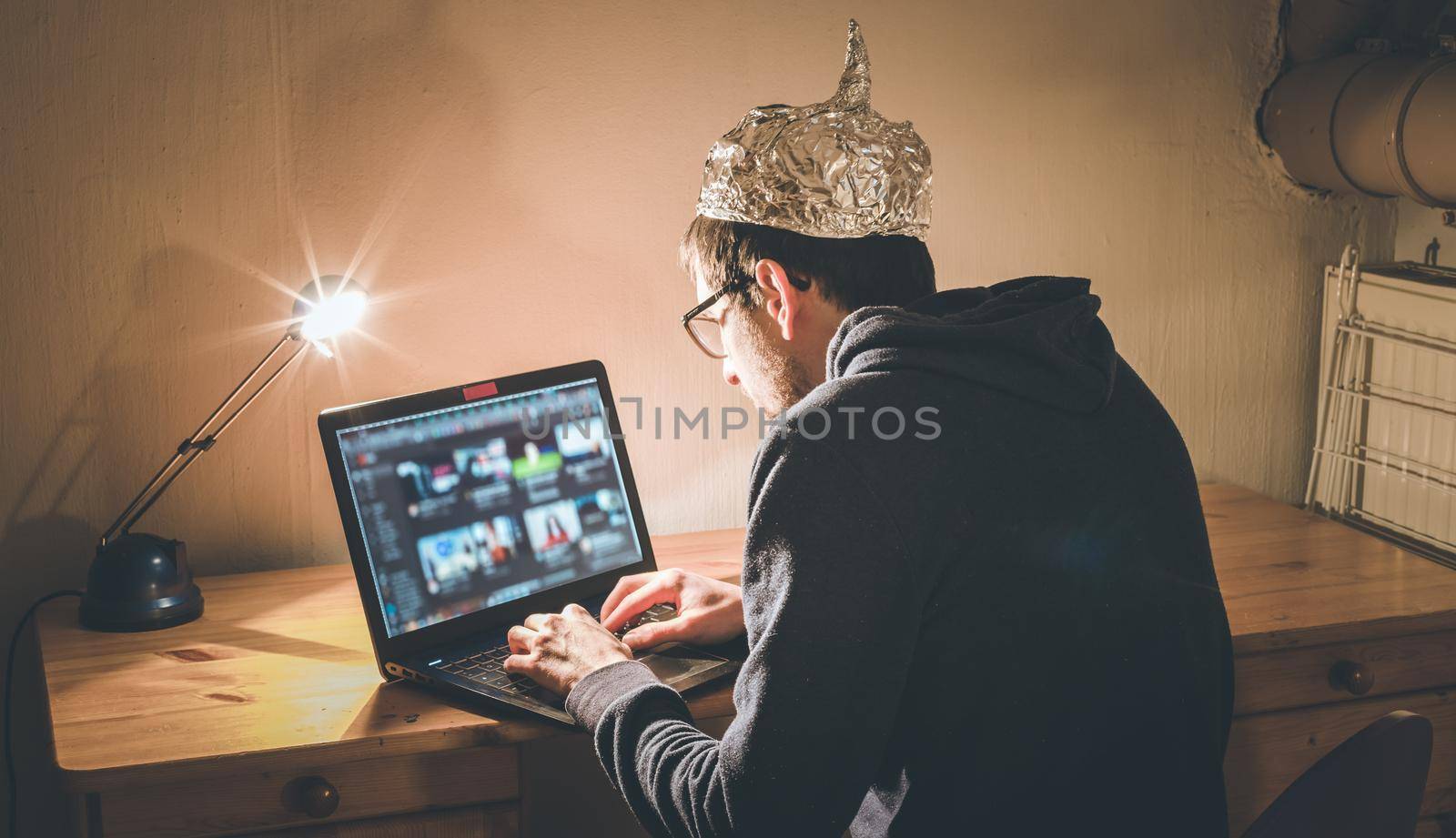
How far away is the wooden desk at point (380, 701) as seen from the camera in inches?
45.2

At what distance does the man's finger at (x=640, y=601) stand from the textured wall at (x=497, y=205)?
424 millimetres

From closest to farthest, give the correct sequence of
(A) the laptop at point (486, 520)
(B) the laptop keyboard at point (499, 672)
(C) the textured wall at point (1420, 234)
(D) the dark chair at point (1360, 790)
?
(D) the dark chair at point (1360, 790)
(B) the laptop keyboard at point (499, 672)
(A) the laptop at point (486, 520)
(C) the textured wall at point (1420, 234)

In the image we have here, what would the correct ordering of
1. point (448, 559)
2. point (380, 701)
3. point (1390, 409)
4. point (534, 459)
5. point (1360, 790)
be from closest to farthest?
1. point (1360, 790)
2. point (380, 701)
3. point (448, 559)
4. point (534, 459)
5. point (1390, 409)

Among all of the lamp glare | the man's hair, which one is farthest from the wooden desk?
the man's hair

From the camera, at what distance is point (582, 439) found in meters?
1.59

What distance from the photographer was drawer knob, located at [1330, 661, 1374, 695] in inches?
57.7

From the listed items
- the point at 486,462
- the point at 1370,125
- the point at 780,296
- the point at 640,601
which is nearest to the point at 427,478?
the point at 486,462

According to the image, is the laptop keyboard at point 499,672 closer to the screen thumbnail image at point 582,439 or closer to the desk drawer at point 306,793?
the desk drawer at point 306,793

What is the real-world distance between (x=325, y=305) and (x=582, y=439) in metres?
0.39

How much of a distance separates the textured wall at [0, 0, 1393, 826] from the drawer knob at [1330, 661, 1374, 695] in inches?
25.0

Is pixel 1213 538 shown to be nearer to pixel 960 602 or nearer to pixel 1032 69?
pixel 1032 69

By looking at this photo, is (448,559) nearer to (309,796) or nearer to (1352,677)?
(309,796)

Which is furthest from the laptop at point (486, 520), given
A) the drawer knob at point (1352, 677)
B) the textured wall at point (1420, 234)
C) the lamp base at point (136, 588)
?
the textured wall at point (1420, 234)

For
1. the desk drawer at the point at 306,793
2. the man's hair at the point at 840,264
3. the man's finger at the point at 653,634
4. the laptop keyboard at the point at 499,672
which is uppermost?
the man's hair at the point at 840,264
